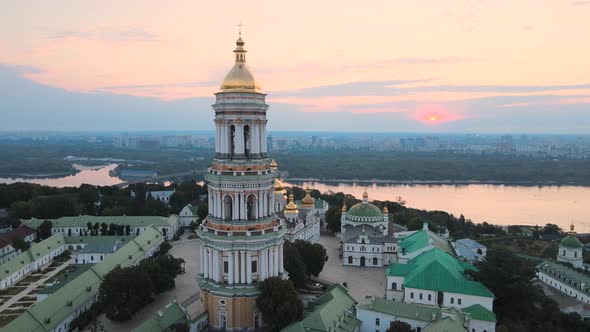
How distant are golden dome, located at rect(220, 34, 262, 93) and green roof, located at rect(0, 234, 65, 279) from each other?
1837 cm

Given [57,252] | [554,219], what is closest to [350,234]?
[57,252]

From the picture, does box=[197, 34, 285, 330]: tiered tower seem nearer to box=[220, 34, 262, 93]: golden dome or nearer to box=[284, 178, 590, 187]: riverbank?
box=[220, 34, 262, 93]: golden dome

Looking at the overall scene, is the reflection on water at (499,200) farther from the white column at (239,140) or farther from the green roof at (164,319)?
the green roof at (164,319)

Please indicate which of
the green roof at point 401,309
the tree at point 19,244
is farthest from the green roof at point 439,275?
the tree at point 19,244

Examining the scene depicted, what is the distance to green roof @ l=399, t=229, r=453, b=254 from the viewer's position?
89.3ft

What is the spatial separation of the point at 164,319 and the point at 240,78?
9823 millimetres

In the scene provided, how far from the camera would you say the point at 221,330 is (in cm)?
1850

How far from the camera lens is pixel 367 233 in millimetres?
32219

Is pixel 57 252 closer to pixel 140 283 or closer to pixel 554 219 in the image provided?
pixel 140 283

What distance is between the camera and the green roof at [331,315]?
646 inches

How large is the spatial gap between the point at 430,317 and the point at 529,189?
2971 inches

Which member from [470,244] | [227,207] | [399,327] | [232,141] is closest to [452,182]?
[470,244]

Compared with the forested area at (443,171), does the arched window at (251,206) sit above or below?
above

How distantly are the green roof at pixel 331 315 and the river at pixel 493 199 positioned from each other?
38.4 meters
